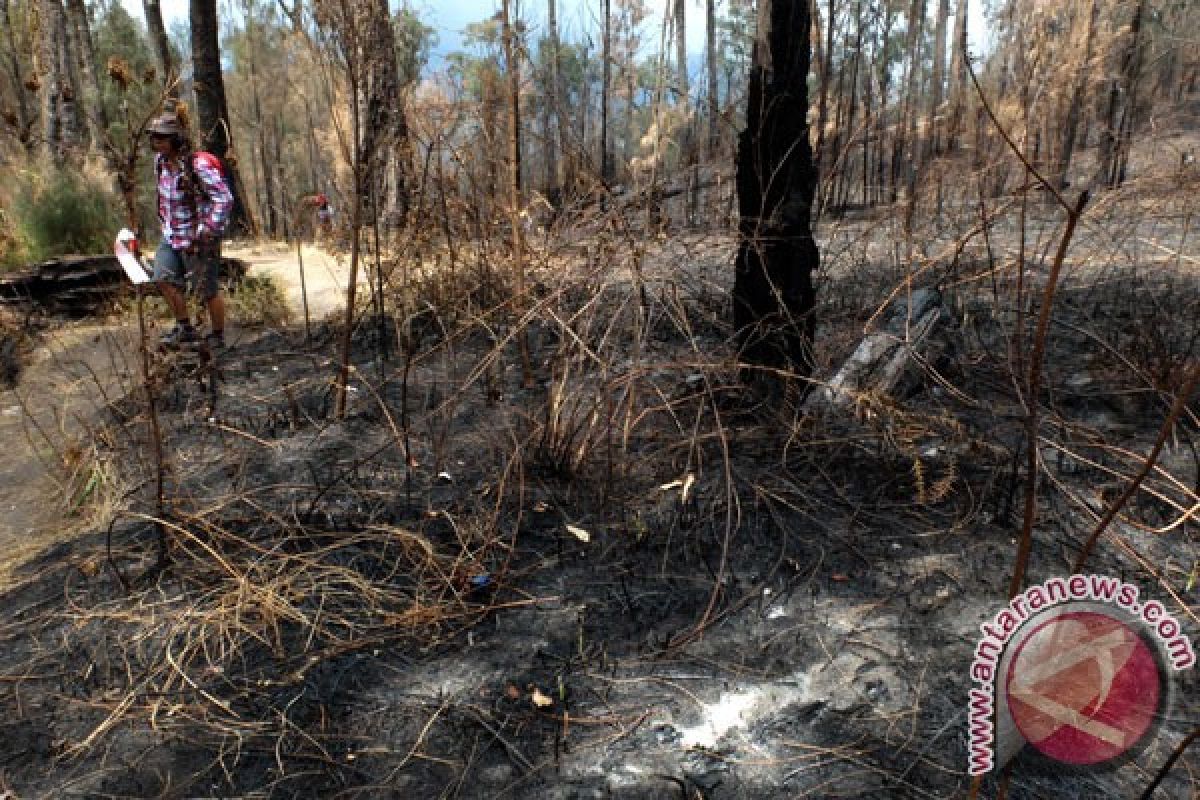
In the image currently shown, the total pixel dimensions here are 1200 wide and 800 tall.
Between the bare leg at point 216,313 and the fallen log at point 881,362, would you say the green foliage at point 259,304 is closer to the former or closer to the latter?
the bare leg at point 216,313

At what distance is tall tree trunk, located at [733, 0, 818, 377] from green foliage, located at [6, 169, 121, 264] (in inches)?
256

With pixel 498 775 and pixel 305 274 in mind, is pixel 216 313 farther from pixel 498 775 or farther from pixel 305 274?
pixel 498 775

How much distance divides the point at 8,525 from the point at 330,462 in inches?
53.8

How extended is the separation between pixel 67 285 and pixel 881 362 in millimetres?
6143

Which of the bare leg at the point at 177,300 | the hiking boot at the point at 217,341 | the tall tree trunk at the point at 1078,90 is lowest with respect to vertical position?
the hiking boot at the point at 217,341

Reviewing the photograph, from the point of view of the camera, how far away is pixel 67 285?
20.1ft

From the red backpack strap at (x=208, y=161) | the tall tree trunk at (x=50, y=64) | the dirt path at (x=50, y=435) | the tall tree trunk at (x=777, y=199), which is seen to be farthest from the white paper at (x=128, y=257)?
the tall tree trunk at (x=50, y=64)

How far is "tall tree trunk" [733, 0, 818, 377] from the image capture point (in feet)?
9.48

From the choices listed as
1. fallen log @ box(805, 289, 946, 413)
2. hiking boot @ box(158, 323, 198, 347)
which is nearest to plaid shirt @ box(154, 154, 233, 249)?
hiking boot @ box(158, 323, 198, 347)

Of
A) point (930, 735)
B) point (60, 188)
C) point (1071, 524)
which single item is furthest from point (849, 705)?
point (60, 188)

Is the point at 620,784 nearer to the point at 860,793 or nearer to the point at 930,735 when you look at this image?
the point at 860,793

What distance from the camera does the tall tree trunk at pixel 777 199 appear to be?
9.48ft

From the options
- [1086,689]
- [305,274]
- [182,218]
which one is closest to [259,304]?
[305,274]

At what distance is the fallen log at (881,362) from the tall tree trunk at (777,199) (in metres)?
0.16
